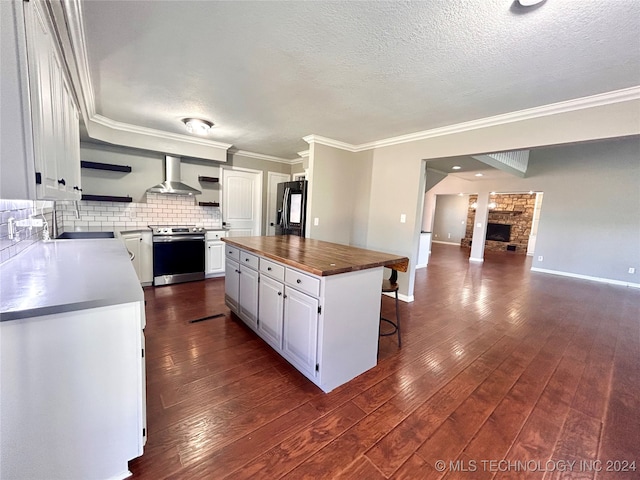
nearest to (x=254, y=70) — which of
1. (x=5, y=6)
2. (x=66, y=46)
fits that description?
A: (x=66, y=46)

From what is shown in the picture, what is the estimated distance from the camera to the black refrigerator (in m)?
4.23

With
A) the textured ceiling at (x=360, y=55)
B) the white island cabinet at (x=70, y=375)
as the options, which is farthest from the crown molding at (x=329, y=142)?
the white island cabinet at (x=70, y=375)

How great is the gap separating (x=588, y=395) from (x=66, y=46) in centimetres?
440

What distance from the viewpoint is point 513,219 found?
10070mm

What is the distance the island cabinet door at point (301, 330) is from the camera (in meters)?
1.84

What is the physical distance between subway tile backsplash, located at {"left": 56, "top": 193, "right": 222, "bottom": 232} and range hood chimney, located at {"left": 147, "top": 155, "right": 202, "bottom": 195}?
11.1 inches

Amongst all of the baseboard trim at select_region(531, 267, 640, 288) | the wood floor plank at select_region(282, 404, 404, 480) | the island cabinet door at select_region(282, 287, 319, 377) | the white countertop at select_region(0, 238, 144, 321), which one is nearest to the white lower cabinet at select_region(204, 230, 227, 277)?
the white countertop at select_region(0, 238, 144, 321)

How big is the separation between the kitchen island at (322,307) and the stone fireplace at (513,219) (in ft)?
33.0

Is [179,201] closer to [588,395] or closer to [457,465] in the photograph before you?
[457,465]

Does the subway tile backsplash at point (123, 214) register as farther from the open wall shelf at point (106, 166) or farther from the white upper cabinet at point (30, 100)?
the white upper cabinet at point (30, 100)

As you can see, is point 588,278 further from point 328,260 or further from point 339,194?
point 328,260

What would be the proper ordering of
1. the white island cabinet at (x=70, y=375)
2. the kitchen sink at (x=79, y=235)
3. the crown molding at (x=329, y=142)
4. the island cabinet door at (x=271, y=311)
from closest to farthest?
1. the white island cabinet at (x=70, y=375)
2. the island cabinet door at (x=271, y=311)
3. the kitchen sink at (x=79, y=235)
4. the crown molding at (x=329, y=142)

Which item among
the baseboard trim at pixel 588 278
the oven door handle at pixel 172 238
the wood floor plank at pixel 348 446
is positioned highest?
the oven door handle at pixel 172 238

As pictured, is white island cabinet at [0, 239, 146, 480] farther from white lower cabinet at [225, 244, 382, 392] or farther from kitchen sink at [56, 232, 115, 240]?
kitchen sink at [56, 232, 115, 240]
